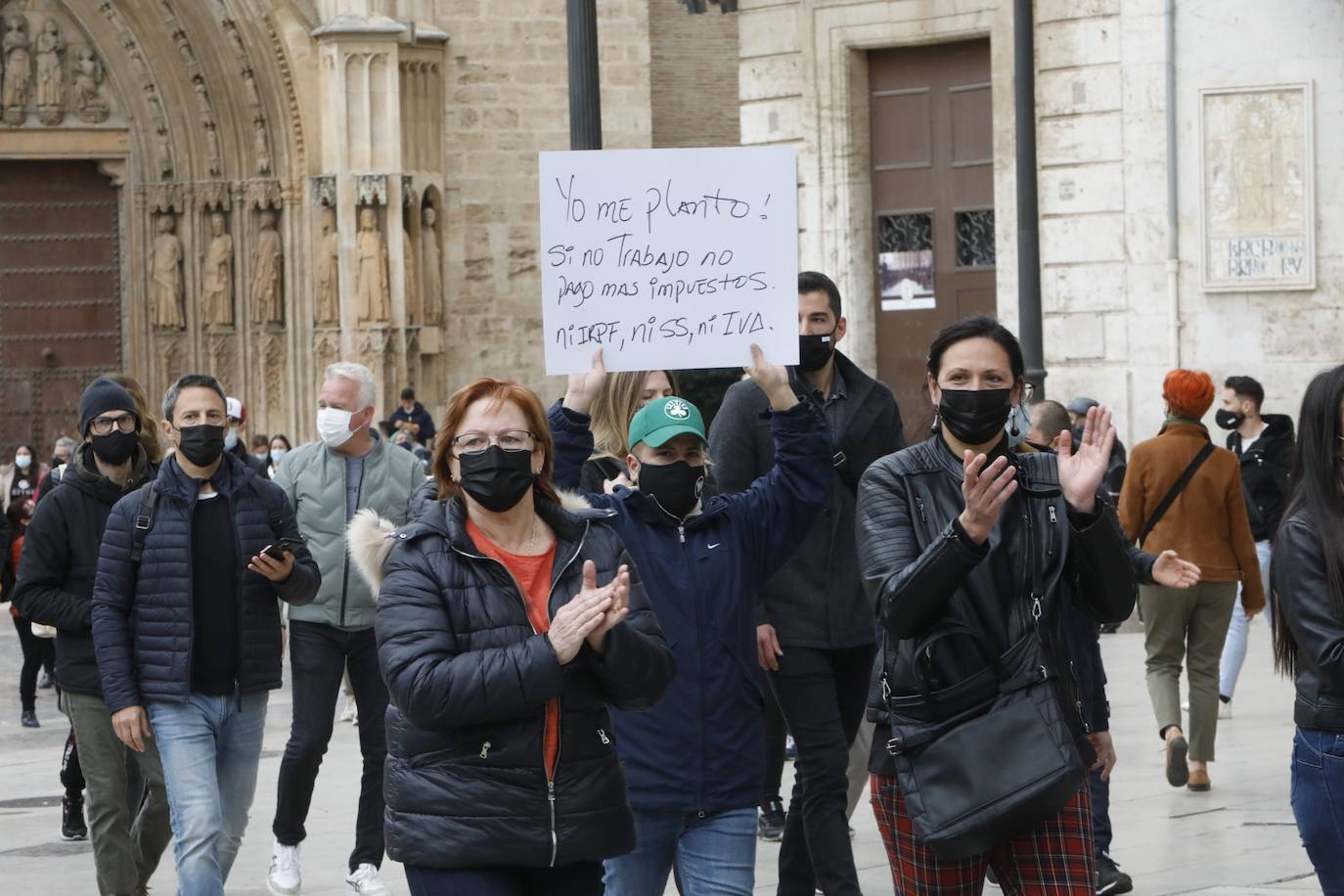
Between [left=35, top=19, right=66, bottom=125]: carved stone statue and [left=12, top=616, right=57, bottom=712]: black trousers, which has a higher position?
[left=35, top=19, right=66, bottom=125]: carved stone statue

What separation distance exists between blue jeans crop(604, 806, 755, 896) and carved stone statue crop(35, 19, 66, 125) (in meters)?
23.4

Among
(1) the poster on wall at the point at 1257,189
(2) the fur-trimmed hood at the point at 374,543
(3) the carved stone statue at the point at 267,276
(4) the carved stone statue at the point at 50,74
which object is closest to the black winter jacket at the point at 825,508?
(2) the fur-trimmed hood at the point at 374,543

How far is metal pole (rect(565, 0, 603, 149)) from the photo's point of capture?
9.89 metres

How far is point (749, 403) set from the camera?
6.98 m

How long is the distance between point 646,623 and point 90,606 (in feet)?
10.9

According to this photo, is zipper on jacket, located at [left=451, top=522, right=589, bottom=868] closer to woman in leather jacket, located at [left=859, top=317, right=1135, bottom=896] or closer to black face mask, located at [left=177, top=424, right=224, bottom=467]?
woman in leather jacket, located at [left=859, top=317, right=1135, bottom=896]

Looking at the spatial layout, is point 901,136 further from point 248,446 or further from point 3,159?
point 3,159

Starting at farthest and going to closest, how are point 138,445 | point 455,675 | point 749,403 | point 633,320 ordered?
point 138,445
point 749,403
point 633,320
point 455,675

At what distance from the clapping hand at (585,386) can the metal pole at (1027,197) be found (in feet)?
30.7

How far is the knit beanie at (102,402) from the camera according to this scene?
7.60m

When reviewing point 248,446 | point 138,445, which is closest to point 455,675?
point 138,445

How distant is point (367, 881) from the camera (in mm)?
7711

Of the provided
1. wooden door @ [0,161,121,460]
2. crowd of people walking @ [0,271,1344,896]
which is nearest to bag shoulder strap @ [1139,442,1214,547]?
crowd of people walking @ [0,271,1344,896]

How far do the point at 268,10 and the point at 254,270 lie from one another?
9.89ft
